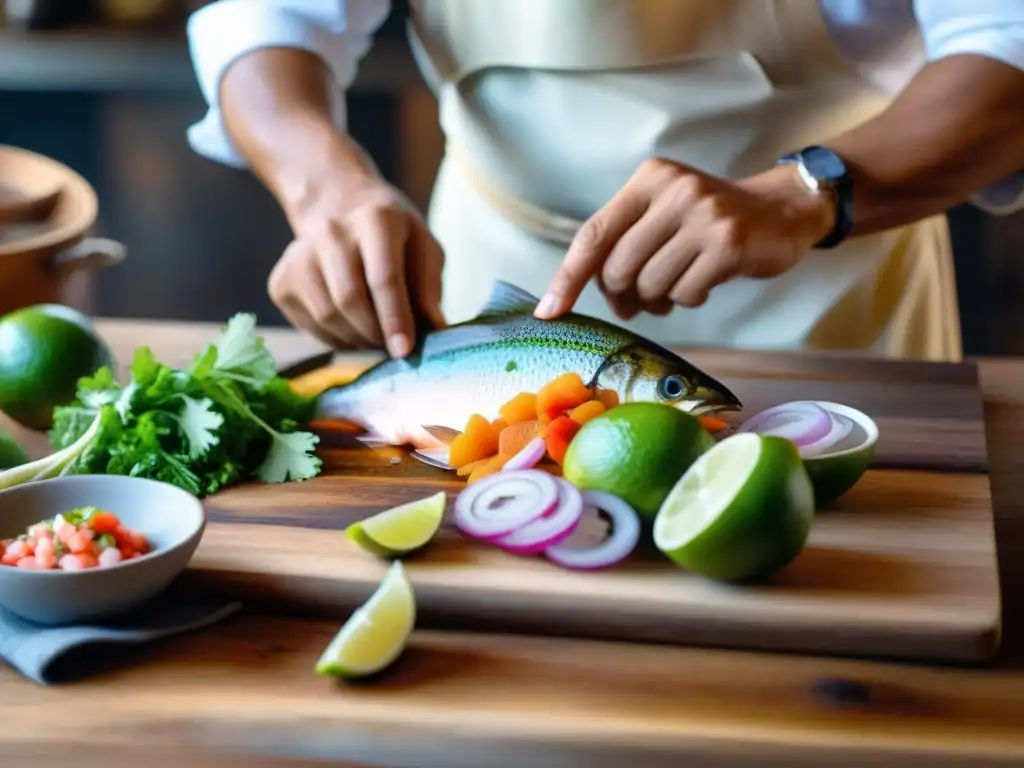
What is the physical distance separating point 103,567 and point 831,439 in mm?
642

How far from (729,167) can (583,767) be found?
3.46 ft

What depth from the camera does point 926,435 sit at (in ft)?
4.33

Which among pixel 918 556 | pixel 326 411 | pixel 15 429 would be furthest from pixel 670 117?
pixel 15 429

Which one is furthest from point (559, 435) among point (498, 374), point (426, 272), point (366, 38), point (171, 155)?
point (171, 155)

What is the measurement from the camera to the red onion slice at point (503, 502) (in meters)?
1.01

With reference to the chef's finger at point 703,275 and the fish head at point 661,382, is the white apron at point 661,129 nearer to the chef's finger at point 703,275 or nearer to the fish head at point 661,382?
the chef's finger at point 703,275

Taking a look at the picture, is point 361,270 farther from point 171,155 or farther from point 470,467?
point 171,155

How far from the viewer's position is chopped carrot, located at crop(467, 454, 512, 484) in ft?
3.84

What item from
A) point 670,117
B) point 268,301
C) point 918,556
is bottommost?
point 268,301

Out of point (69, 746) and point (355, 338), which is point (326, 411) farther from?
point (69, 746)

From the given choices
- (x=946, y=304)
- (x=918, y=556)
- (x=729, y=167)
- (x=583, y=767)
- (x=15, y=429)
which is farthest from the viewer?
(x=946, y=304)

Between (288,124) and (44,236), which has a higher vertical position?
(288,124)

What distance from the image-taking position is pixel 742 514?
89 cm

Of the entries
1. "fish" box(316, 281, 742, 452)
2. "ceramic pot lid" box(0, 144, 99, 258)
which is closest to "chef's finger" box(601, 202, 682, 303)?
"fish" box(316, 281, 742, 452)
